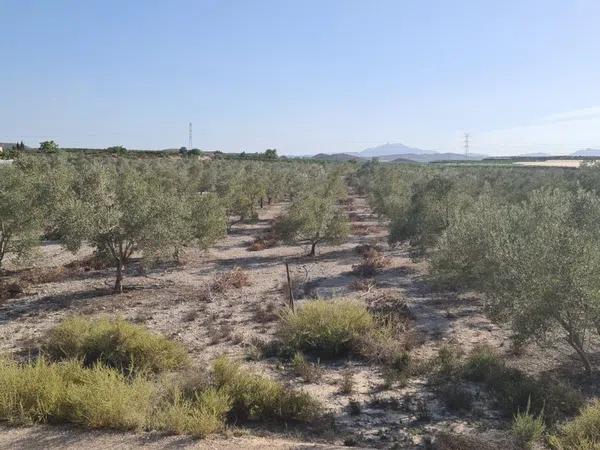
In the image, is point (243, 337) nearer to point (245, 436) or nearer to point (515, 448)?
point (245, 436)

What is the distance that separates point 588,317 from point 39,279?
22.1 meters

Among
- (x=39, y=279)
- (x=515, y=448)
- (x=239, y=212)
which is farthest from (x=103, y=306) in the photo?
(x=239, y=212)

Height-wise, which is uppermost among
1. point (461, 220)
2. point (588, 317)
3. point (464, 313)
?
point (461, 220)

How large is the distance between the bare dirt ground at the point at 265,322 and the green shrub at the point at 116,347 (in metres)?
0.91

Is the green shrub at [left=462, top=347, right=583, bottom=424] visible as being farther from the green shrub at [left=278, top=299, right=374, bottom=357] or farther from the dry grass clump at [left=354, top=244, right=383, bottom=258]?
the dry grass clump at [left=354, top=244, right=383, bottom=258]

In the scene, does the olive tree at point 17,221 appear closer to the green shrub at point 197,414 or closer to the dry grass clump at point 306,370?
the dry grass clump at point 306,370

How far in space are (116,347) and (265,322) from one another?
5791 millimetres

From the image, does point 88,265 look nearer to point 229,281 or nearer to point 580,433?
point 229,281

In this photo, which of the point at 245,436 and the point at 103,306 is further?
the point at 103,306

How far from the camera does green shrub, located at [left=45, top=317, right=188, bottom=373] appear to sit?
40.9ft

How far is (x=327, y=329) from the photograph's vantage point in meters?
14.3

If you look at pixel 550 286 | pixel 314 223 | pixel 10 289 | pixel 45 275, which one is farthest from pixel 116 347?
pixel 314 223

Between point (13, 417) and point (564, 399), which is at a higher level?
point (13, 417)

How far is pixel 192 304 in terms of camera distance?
2002 cm
